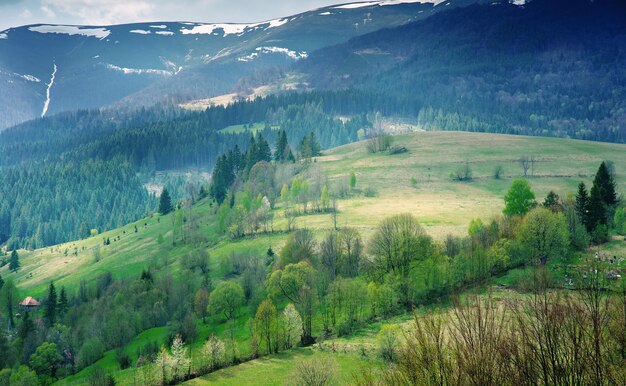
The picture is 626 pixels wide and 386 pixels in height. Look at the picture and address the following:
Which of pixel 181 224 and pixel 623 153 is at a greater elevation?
pixel 623 153

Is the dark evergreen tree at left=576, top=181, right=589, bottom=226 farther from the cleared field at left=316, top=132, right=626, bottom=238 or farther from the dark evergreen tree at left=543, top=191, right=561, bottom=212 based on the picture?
Result: the cleared field at left=316, top=132, right=626, bottom=238

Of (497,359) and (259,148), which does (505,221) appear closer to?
Result: (497,359)

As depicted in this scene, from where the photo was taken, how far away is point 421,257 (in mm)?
82938

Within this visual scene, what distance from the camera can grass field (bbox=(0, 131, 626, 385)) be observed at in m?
74.9

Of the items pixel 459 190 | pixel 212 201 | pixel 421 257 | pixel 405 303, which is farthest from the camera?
pixel 212 201

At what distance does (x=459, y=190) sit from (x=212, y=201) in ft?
234

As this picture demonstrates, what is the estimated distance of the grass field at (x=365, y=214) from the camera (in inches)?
2950

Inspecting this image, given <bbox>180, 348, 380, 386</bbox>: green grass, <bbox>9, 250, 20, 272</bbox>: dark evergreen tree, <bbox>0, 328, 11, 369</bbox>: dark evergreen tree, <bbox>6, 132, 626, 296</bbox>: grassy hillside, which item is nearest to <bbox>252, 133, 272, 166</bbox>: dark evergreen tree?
<bbox>6, 132, 626, 296</bbox>: grassy hillside

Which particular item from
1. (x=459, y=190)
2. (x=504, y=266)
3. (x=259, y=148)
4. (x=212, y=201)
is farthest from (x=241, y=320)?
(x=259, y=148)

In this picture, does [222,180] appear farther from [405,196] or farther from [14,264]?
[14,264]

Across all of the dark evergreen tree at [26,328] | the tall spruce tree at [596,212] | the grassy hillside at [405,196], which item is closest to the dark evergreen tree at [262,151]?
the grassy hillside at [405,196]

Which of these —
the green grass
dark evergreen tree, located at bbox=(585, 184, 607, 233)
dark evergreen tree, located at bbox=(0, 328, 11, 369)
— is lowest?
dark evergreen tree, located at bbox=(0, 328, 11, 369)

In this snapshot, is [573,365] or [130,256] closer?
[573,365]

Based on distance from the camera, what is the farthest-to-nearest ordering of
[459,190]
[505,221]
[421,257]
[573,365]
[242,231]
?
[459,190] < [242,231] < [505,221] < [421,257] < [573,365]
